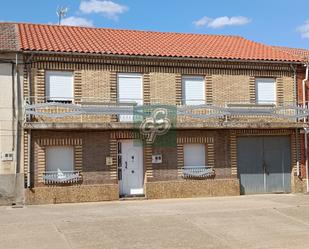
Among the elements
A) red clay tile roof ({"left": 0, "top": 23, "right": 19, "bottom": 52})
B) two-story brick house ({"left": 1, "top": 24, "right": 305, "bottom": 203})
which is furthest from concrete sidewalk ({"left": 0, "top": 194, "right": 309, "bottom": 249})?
red clay tile roof ({"left": 0, "top": 23, "right": 19, "bottom": 52})

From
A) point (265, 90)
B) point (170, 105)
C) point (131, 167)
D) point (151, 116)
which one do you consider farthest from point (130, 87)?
point (265, 90)

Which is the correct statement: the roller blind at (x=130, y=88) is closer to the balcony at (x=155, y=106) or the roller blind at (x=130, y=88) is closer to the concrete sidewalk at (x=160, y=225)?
the balcony at (x=155, y=106)

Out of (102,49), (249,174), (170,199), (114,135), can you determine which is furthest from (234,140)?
(102,49)

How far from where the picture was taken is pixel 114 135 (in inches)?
740

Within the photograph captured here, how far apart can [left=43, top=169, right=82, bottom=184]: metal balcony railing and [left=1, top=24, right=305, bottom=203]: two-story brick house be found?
0.04 metres

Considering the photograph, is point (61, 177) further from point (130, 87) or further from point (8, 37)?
point (8, 37)

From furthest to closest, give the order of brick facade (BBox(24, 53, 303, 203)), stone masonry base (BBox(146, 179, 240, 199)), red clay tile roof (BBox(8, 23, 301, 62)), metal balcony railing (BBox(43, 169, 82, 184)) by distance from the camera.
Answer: stone masonry base (BBox(146, 179, 240, 199))
red clay tile roof (BBox(8, 23, 301, 62))
brick facade (BBox(24, 53, 303, 203))
metal balcony railing (BBox(43, 169, 82, 184))

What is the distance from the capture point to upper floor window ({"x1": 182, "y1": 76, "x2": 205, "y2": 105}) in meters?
19.9

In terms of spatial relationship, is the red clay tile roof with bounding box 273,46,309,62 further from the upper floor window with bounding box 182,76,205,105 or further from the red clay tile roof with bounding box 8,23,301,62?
the upper floor window with bounding box 182,76,205,105

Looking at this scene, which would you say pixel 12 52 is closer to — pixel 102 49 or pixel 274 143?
pixel 102 49

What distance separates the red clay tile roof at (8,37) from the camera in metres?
17.8

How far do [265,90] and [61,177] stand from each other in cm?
933

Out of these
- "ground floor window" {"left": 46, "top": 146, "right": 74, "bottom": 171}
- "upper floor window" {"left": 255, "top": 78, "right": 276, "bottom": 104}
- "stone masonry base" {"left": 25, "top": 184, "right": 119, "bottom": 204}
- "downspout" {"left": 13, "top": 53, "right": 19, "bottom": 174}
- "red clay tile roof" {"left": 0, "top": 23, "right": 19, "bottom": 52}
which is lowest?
"stone masonry base" {"left": 25, "top": 184, "right": 119, "bottom": 204}

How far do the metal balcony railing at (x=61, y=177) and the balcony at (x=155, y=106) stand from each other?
1.82 meters
